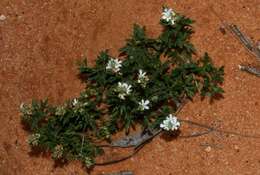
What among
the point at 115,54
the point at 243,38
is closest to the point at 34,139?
the point at 115,54

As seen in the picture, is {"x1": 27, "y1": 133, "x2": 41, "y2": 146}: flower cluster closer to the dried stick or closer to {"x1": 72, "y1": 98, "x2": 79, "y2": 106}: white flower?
{"x1": 72, "y1": 98, "x2": 79, "y2": 106}: white flower

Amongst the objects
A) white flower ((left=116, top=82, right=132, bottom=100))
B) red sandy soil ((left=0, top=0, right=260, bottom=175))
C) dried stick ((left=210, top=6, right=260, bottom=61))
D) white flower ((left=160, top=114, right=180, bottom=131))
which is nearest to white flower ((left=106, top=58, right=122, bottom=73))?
white flower ((left=116, top=82, right=132, bottom=100))

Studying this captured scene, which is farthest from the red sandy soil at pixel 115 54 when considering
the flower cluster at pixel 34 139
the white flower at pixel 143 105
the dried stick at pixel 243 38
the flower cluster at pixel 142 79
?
the flower cluster at pixel 142 79

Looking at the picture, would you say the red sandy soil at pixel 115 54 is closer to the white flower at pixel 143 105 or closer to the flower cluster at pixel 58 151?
the flower cluster at pixel 58 151

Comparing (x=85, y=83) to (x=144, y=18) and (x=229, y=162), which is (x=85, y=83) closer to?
(x=144, y=18)

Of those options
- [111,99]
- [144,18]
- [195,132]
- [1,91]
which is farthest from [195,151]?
[1,91]

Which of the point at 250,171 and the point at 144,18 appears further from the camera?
the point at 144,18

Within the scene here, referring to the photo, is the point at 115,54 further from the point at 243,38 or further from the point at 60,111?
the point at 243,38
